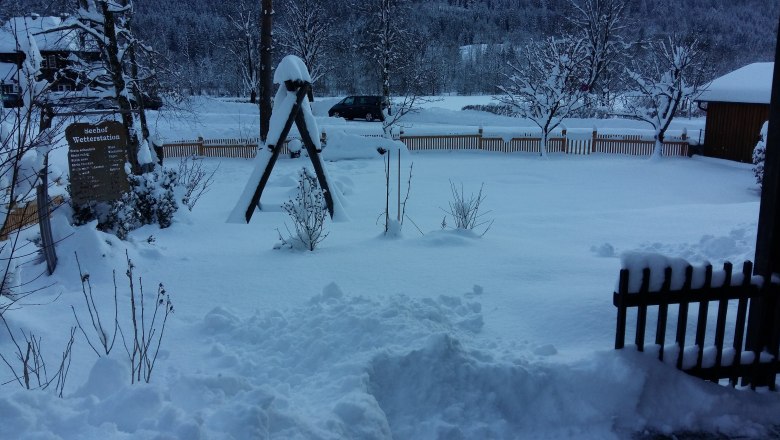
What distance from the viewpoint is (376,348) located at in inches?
159

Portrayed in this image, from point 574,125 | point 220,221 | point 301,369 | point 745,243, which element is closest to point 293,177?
point 220,221

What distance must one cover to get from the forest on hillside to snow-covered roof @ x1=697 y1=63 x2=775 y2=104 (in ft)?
44.0

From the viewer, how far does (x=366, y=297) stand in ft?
16.2

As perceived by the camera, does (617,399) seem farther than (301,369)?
No

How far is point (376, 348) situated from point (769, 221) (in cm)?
270

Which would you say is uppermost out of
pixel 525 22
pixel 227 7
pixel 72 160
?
pixel 525 22

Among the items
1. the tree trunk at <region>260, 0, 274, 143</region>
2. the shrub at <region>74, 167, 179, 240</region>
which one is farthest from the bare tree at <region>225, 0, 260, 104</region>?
the shrub at <region>74, 167, 179, 240</region>

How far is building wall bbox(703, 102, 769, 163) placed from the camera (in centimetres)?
2059

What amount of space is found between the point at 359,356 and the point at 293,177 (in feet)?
40.4

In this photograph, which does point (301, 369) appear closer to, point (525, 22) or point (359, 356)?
point (359, 356)

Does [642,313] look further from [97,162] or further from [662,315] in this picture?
[97,162]

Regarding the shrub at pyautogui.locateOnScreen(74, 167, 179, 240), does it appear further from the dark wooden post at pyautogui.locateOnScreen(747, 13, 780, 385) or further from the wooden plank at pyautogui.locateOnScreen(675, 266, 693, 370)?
the dark wooden post at pyautogui.locateOnScreen(747, 13, 780, 385)

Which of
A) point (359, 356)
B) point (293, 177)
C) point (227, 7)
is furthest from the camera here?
point (227, 7)

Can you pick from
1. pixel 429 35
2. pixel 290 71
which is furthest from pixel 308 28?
pixel 290 71
